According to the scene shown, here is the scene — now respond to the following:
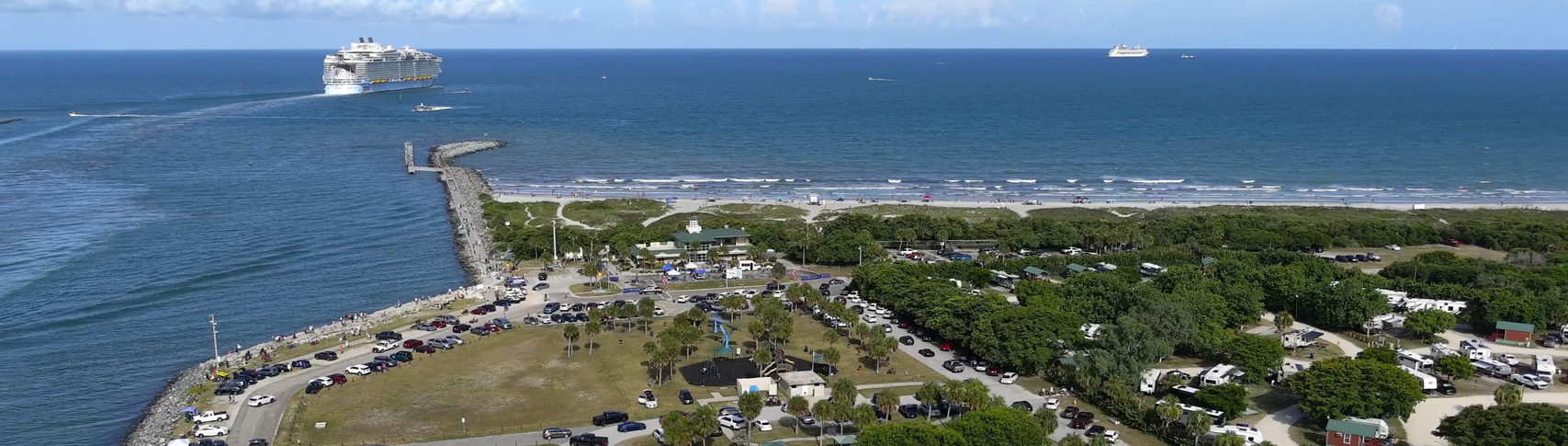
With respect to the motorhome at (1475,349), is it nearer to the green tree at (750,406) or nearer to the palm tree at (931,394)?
the palm tree at (931,394)

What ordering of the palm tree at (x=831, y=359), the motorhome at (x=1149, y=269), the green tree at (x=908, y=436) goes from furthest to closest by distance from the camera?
1. the motorhome at (x=1149, y=269)
2. the palm tree at (x=831, y=359)
3. the green tree at (x=908, y=436)

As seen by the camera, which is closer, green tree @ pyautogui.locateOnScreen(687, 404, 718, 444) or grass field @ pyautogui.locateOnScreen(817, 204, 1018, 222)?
green tree @ pyautogui.locateOnScreen(687, 404, 718, 444)

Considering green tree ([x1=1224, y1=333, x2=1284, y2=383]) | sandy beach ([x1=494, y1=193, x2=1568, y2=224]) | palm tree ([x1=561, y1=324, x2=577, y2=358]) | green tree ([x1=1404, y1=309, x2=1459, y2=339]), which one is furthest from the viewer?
sandy beach ([x1=494, y1=193, x2=1568, y2=224])

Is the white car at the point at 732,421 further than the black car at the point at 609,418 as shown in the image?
No

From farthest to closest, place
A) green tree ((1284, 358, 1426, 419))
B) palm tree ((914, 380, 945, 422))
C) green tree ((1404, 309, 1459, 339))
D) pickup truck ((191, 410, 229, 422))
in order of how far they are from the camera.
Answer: green tree ((1404, 309, 1459, 339)) → pickup truck ((191, 410, 229, 422)) → palm tree ((914, 380, 945, 422)) → green tree ((1284, 358, 1426, 419))

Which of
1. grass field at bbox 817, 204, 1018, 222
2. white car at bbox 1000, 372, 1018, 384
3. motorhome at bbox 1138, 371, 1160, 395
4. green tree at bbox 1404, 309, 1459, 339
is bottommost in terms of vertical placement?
white car at bbox 1000, 372, 1018, 384

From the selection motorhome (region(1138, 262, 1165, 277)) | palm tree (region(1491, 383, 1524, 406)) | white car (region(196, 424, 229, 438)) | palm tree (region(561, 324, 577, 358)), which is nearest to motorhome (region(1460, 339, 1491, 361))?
palm tree (region(1491, 383, 1524, 406))

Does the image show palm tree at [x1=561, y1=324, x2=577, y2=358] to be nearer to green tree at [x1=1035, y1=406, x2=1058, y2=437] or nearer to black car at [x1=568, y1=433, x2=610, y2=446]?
black car at [x1=568, y1=433, x2=610, y2=446]

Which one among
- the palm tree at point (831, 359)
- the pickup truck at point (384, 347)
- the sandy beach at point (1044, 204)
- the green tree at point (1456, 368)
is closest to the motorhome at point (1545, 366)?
the green tree at point (1456, 368)
